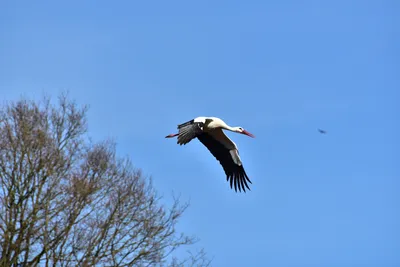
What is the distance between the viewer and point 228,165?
76.9ft

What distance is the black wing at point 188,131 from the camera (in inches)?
803

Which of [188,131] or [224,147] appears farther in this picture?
[224,147]

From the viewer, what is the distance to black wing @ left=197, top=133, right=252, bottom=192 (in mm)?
23281

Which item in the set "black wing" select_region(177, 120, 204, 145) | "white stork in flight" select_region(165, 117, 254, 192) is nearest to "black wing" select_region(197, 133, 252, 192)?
"white stork in flight" select_region(165, 117, 254, 192)

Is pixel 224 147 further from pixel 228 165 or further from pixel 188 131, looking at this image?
pixel 188 131

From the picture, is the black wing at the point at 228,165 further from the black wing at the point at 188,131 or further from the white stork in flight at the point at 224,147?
the black wing at the point at 188,131

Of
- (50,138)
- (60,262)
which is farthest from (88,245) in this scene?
(50,138)

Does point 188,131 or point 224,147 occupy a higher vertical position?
point 224,147

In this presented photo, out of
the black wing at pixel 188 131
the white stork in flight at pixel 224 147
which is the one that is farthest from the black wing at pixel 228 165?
the black wing at pixel 188 131

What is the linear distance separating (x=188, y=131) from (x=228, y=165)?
9.56 feet

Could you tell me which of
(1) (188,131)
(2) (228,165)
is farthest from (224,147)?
(1) (188,131)

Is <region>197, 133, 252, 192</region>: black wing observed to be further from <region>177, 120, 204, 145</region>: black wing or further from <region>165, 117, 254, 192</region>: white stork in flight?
<region>177, 120, 204, 145</region>: black wing

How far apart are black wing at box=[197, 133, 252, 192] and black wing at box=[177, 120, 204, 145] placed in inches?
81.8

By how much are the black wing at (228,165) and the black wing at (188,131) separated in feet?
6.82
